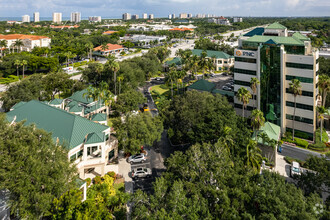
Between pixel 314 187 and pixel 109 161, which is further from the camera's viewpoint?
pixel 109 161

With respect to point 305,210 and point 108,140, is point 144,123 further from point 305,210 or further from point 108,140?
point 305,210

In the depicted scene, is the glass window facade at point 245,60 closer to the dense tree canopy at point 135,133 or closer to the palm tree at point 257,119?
the palm tree at point 257,119

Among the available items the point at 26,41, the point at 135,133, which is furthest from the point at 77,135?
the point at 26,41

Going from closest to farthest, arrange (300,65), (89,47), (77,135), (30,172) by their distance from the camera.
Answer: (30,172) → (77,135) → (300,65) → (89,47)

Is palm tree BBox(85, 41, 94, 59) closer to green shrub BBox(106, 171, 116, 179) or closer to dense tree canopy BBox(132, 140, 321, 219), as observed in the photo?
green shrub BBox(106, 171, 116, 179)

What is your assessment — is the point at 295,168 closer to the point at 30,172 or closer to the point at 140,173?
the point at 140,173

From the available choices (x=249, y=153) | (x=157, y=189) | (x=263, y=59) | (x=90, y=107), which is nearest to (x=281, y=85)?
(x=263, y=59)
